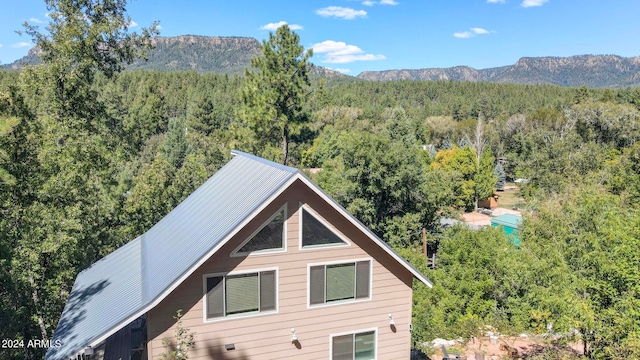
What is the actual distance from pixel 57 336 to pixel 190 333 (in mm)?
3372

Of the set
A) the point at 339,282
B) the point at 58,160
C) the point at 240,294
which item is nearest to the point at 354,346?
the point at 339,282

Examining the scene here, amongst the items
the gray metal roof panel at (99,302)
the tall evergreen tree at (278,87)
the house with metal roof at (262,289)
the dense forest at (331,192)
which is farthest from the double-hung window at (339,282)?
the tall evergreen tree at (278,87)

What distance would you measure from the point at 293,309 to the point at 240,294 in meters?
1.33

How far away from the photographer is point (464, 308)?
1966 centimetres

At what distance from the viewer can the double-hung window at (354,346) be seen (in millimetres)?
10352

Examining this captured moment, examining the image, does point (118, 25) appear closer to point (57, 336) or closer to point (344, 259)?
point (57, 336)

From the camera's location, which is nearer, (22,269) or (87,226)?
(22,269)

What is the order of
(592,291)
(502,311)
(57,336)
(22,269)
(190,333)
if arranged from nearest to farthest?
(190,333), (57,336), (592,291), (22,269), (502,311)

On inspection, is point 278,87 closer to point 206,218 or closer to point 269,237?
point 206,218

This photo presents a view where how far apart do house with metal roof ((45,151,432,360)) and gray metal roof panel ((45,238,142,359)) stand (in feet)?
0.13

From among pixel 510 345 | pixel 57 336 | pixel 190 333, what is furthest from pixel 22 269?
pixel 510 345

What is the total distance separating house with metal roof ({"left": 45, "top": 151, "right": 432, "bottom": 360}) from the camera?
8992 mm

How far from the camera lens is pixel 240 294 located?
9.52 metres

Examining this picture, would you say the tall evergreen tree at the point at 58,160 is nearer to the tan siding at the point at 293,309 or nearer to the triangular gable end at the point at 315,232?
the tan siding at the point at 293,309
